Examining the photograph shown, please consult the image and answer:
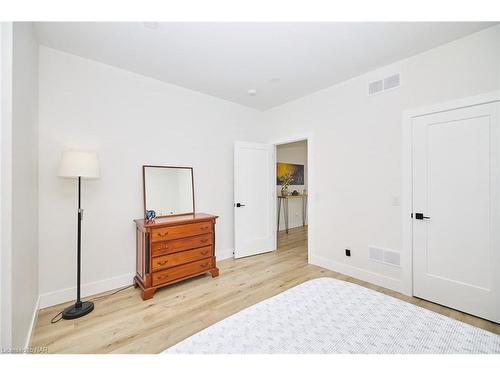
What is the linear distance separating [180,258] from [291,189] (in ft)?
14.5

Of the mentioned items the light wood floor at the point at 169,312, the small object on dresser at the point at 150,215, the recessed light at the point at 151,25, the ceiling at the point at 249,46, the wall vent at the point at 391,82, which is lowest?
the light wood floor at the point at 169,312

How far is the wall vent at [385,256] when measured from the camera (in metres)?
2.61

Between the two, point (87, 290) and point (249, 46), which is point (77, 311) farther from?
point (249, 46)

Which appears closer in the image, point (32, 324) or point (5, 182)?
point (5, 182)

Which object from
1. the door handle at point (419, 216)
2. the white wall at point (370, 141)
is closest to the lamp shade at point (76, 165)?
the white wall at point (370, 141)

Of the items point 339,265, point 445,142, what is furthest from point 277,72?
point 339,265

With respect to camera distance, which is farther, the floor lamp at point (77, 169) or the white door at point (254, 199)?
the white door at point (254, 199)

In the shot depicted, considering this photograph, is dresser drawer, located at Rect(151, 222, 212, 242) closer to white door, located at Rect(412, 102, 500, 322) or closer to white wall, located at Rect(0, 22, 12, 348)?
white wall, located at Rect(0, 22, 12, 348)

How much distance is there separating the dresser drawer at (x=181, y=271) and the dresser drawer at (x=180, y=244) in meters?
0.21

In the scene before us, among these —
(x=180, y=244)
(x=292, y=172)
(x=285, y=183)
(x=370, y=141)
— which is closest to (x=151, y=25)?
(x=180, y=244)

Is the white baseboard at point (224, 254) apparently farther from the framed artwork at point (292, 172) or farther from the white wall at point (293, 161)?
the framed artwork at point (292, 172)

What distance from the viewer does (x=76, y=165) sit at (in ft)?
6.85

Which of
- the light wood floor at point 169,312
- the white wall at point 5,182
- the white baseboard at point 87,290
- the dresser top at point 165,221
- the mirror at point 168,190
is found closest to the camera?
the white wall at point 5,182

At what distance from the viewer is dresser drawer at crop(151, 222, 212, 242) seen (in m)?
2.54
